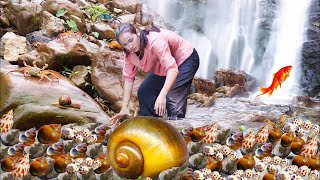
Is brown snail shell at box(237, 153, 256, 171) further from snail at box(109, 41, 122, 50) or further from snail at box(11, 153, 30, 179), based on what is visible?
snail at box(11, 153, 30, 179)

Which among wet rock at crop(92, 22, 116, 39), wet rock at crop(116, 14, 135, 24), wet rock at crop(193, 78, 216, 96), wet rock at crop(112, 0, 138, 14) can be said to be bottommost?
wet rock at crop(193, 78, 216, 96)

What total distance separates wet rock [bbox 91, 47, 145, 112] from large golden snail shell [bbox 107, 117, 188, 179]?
14.8 inches

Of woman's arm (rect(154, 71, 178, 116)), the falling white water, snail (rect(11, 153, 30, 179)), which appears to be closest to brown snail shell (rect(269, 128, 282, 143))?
the falling white water

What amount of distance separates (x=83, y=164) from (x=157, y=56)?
0.54 m

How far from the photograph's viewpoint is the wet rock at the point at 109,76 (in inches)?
84.3

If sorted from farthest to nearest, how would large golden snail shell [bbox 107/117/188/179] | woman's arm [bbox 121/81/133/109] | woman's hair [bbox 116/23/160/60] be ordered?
woman's arm [bbox 121/81/133/109] < woman's hair [bbox 116/23/160/60] < large golden snail shell [bbox 107/117/188/179]

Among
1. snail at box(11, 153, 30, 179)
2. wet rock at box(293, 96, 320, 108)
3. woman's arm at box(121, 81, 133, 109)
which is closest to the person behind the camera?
snail at box(11, 153, 30, 179)

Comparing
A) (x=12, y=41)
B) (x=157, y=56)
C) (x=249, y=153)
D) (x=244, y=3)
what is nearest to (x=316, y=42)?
(x=244, y=3)

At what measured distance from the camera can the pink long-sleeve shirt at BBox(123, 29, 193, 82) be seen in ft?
6.50

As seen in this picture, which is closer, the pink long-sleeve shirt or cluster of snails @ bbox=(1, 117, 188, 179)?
cluster of snails @ bbox=(1, 117, 188, 179)

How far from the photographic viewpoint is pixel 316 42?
2.46 meters

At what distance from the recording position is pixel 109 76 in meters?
2.15

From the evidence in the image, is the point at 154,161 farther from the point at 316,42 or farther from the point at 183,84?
the point at 316,42

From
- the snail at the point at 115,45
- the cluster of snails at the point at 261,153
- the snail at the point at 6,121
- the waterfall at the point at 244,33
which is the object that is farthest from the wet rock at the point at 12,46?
the cluster of snails at the point at 261,153
